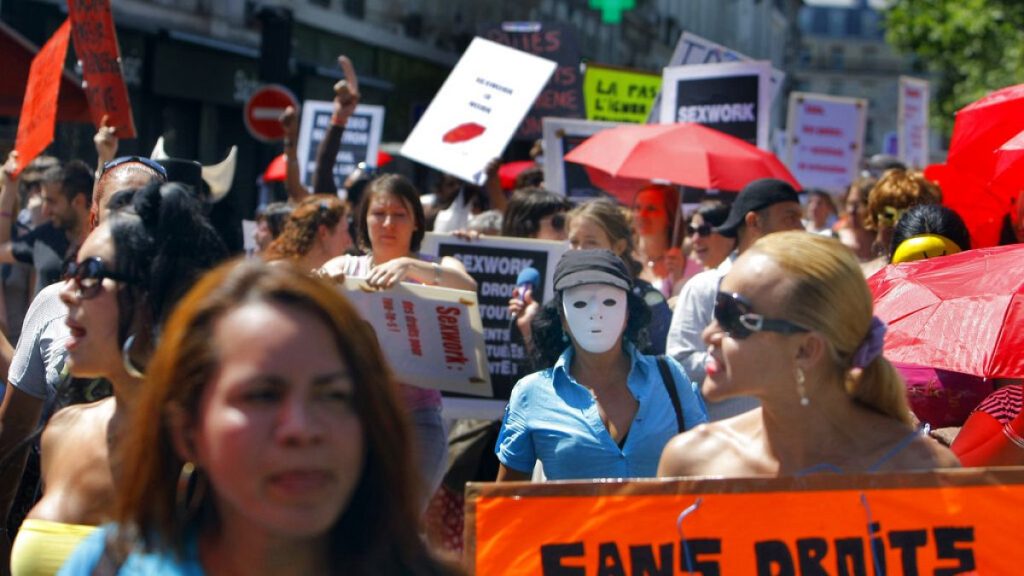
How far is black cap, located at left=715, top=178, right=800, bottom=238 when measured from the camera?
6.46 metres

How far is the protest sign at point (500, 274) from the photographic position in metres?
7.27

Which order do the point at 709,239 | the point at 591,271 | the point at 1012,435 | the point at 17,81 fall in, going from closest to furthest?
1. the point at 1012,435
2. the point at 591,271
3. the point at 709,239
4. the point at 17,81

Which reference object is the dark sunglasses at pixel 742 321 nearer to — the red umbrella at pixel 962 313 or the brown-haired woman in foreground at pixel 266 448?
the red umbrella at pixel 962 313

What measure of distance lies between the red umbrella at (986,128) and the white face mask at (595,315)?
2243 millimetres

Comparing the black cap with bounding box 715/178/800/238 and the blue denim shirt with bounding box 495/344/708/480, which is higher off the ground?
the black cap with bounding box 715/178/800/238

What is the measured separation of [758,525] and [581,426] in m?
1.33

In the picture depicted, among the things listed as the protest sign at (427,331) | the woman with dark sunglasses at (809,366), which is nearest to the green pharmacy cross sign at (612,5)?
the protest sign at (427,331)

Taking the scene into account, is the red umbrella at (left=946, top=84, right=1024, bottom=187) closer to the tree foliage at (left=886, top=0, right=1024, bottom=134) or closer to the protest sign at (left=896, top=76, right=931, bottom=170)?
the protest sign at (left=896, top=76, right=931, bottom=170)

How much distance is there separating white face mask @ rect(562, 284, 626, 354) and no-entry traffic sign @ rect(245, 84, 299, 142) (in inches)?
391

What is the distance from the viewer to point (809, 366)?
3273mm

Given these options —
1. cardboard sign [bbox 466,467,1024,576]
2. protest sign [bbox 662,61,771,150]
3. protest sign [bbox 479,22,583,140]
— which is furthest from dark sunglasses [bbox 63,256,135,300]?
protest sign [bbox 479,22,583,140]

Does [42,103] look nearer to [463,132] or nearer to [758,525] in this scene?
[463,132]

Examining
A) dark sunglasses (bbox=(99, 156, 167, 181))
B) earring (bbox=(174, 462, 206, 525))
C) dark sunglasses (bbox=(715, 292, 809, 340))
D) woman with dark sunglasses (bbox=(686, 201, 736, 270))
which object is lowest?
woman with dark sunglasses (bbox=(686, 201, 736, 270))

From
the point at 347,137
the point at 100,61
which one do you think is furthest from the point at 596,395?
the point at 347,137
